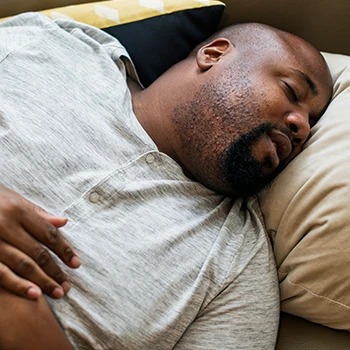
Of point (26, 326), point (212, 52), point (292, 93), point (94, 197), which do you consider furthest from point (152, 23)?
point (26, 326)

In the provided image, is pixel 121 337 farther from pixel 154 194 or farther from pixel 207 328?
pixel 154 194

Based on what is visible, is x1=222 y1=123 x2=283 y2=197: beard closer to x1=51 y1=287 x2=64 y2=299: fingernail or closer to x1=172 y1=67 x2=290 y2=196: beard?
x1=172 y1=67 x2=290 y2=196: beard

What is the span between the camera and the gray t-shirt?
2.95ft

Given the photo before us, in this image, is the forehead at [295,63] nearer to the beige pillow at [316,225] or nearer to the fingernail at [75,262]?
the beige pillow at [316,225]

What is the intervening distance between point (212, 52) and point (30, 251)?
0.66 m

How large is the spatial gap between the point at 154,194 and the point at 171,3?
0.59 m

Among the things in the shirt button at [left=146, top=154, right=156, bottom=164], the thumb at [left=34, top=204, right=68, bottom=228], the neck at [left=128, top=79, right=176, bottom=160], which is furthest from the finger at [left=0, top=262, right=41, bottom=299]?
the neck at [left=128, top=79, right=176, bottom=160]

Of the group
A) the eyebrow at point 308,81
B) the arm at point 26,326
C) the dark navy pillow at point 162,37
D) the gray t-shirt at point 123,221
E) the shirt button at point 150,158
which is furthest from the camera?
the dark navy pillow at point 162,37

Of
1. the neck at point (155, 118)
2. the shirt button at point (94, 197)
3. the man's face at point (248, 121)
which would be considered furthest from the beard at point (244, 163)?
the shirt button at point (94, 197)

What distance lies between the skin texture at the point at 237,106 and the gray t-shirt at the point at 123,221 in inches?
2.3

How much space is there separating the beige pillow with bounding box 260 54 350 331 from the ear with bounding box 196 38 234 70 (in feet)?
0.95

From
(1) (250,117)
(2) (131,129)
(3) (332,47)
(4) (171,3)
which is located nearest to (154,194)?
(2) (131,129)

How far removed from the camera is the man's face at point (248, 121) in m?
1.08

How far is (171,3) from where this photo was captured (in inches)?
53.3
